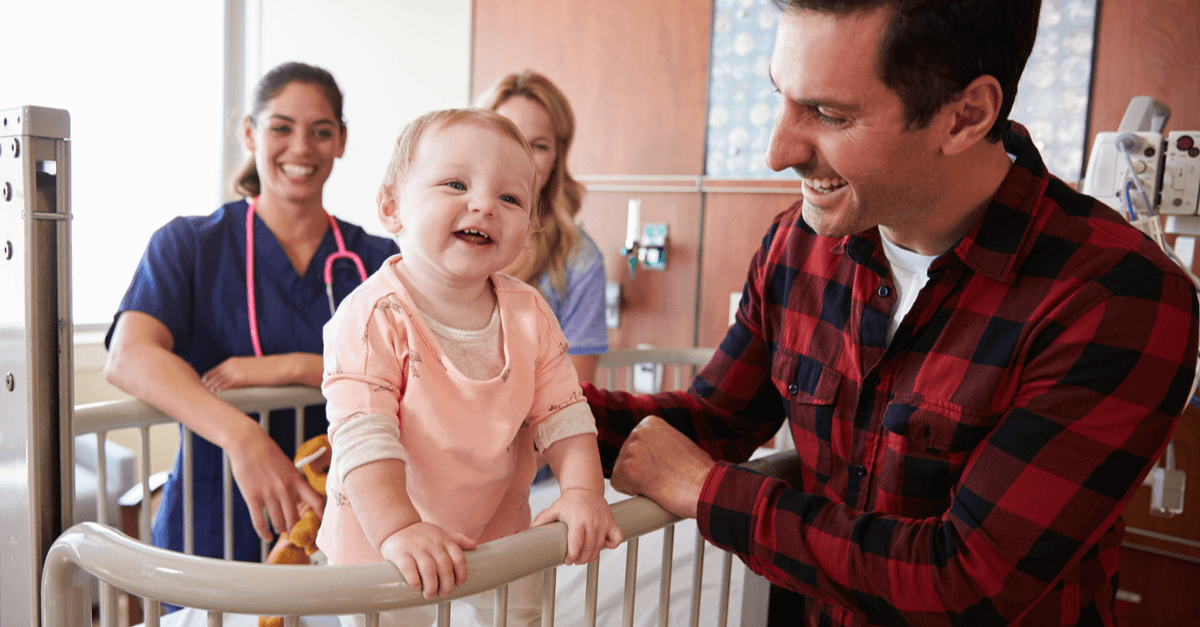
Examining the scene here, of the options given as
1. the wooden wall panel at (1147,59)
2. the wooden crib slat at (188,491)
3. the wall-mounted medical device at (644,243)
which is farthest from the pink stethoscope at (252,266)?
the wooden wall panel at (1147,59)

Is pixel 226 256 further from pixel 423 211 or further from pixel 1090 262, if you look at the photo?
pixel 1090 262

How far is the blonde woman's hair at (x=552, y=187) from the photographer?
185 centimetres

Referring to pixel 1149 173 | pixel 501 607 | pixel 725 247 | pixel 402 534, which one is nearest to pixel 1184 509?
pixel 1149 173

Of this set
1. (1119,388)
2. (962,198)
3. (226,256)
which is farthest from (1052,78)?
(226,256)

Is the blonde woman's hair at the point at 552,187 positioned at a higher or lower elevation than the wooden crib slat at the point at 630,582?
higher

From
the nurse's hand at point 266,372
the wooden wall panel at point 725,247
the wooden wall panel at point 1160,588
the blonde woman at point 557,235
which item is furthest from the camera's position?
the wooden wall panel at point 725,247

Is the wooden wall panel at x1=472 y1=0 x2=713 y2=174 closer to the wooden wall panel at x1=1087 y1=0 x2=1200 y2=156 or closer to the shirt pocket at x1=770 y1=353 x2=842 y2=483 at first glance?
the wooden wall panel at x1=1087 y1=0 x2=1200 y2=156

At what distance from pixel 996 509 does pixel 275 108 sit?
1384mm

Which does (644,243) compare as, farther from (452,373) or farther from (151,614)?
(151,614)

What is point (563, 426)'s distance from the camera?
90 centimetres

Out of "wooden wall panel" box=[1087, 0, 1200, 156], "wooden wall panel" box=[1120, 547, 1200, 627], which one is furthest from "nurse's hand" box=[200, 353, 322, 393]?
"wooden wall panel" box=[1120, 547, 1200, 627]

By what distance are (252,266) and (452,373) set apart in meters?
0.80

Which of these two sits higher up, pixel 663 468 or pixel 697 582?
pixel 663 468

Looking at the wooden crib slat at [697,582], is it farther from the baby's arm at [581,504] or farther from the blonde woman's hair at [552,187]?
the blonde woman's hair at [552,187]
